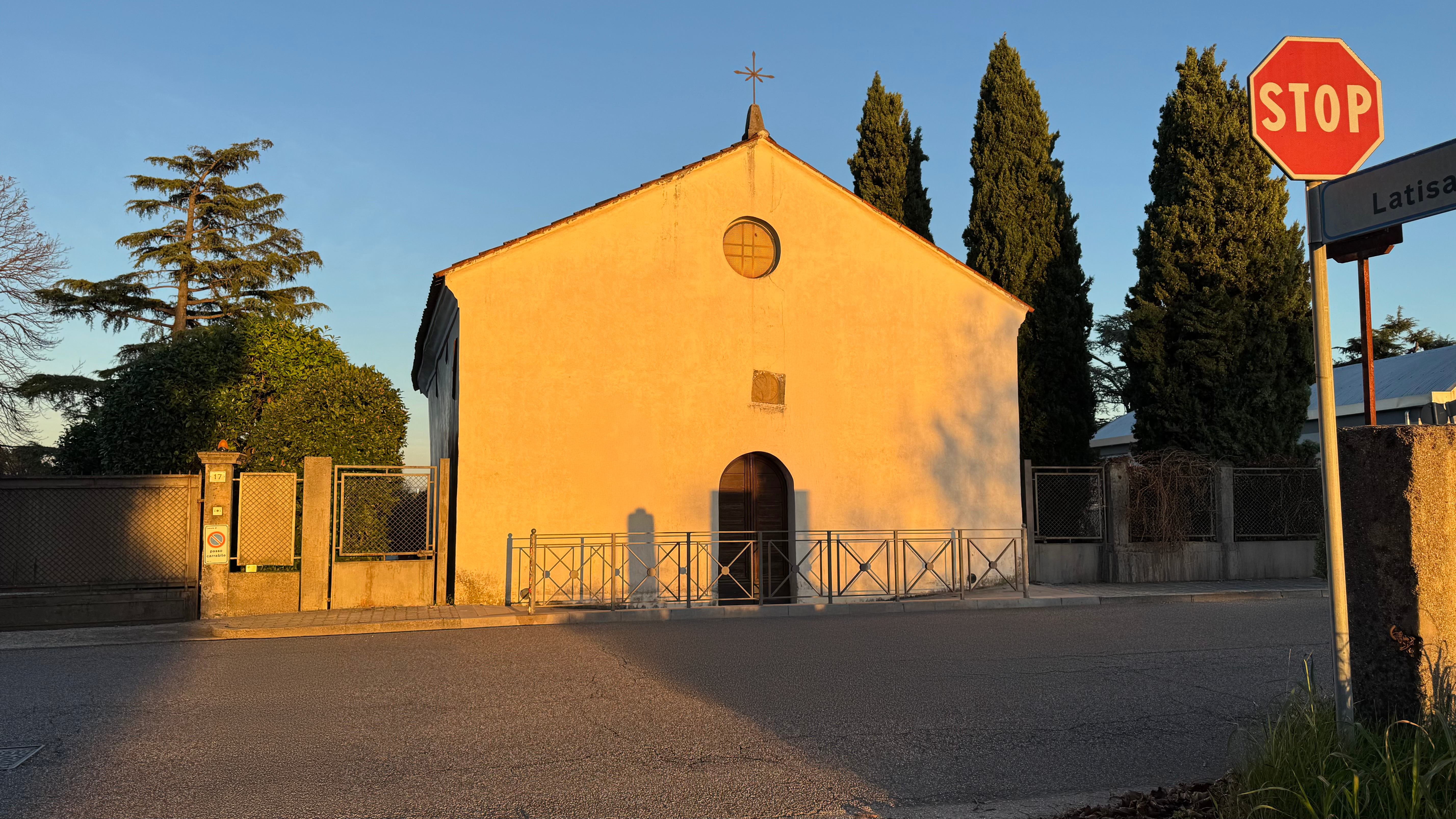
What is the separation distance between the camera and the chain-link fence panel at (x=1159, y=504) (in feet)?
56.8

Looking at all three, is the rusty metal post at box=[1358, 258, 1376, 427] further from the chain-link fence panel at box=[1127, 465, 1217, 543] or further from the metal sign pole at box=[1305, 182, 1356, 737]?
the chain-link fence panel at box=[1127, 465, 1217, 543]

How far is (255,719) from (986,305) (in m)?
13.9

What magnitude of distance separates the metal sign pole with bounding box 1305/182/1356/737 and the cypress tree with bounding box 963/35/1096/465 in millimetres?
17194

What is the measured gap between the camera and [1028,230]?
21.8m

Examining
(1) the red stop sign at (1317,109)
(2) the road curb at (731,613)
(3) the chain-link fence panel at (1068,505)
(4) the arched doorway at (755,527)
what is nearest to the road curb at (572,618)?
(2) the road curb at (731,613)

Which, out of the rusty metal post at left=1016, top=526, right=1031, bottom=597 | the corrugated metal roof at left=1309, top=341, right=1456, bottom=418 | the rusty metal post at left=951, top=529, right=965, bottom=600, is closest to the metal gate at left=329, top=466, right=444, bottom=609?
the rusty metal post at left=951, top=529, right=965, bottom=600

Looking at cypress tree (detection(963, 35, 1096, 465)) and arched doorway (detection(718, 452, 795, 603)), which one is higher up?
cypress tree (detection(963, 35, 1096, 465))

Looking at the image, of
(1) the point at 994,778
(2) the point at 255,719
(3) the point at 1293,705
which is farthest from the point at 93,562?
(3) the point at 1293,705

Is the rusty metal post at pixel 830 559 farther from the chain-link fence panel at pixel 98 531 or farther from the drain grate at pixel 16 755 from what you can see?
the drain grate at pixel 16 755

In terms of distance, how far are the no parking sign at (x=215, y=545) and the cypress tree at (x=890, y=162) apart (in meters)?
16.6

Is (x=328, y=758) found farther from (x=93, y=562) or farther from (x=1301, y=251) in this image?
(x=1301, y=251)

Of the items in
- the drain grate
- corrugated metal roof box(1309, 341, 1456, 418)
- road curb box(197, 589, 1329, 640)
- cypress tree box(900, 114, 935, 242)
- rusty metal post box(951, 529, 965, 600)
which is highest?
cypress tree box(900, 114, 935, 242)

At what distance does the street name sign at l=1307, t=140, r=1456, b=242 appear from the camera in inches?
139

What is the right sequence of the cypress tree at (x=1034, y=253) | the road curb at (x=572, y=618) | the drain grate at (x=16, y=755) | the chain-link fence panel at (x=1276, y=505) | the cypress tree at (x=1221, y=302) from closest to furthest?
the drain grate at (x=16, y=755) < the road curb at (x=572, y=618) < the chain-link fence panel at (x=1276, y=505) < the cypress tree at (x=1221, y=302) < the cypress tree at (x=1034, y=253)
